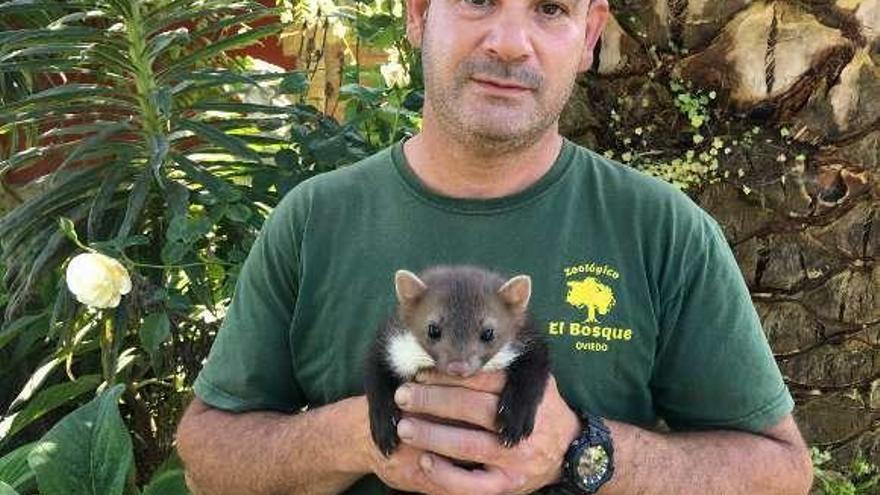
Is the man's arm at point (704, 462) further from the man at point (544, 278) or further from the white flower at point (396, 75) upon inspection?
the white flower at point (396, 75)

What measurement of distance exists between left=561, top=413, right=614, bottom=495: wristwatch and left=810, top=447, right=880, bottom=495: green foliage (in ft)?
5.67

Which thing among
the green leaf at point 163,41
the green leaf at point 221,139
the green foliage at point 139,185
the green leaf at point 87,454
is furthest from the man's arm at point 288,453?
the green leaf at point 163,41

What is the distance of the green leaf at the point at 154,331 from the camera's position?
3.37m

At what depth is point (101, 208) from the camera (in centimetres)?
366

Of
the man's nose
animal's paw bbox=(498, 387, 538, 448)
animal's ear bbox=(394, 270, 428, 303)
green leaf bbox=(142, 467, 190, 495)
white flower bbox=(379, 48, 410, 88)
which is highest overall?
the man's nose

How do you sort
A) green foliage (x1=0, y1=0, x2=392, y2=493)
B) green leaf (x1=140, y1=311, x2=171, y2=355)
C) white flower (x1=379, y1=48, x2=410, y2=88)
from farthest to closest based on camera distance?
1. white flower (x1=379, y1=48, x2=410, y2=88)
2. green foliage (x1=0, y1=0, x2=392, y2=493)
3. green leaf (x1=140, y1=311, x2=171, y2=355)

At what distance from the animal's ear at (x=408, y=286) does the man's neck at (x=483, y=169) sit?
1.08 ft

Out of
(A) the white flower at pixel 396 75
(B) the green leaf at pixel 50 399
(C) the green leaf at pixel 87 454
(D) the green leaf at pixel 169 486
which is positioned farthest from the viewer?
(A) the white flower at pixel 396 75

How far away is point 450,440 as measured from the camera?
2.23m

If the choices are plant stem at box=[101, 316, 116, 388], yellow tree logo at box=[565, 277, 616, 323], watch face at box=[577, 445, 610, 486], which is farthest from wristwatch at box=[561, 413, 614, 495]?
plant stem at box=[101, 316, 116, 388]

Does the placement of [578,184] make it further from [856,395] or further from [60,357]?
[60,357]

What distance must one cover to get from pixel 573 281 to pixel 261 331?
0.77 m

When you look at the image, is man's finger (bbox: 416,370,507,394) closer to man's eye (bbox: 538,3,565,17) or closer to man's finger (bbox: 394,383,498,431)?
man's finger (bbox: 394,383,498,431)

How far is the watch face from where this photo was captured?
234cm
